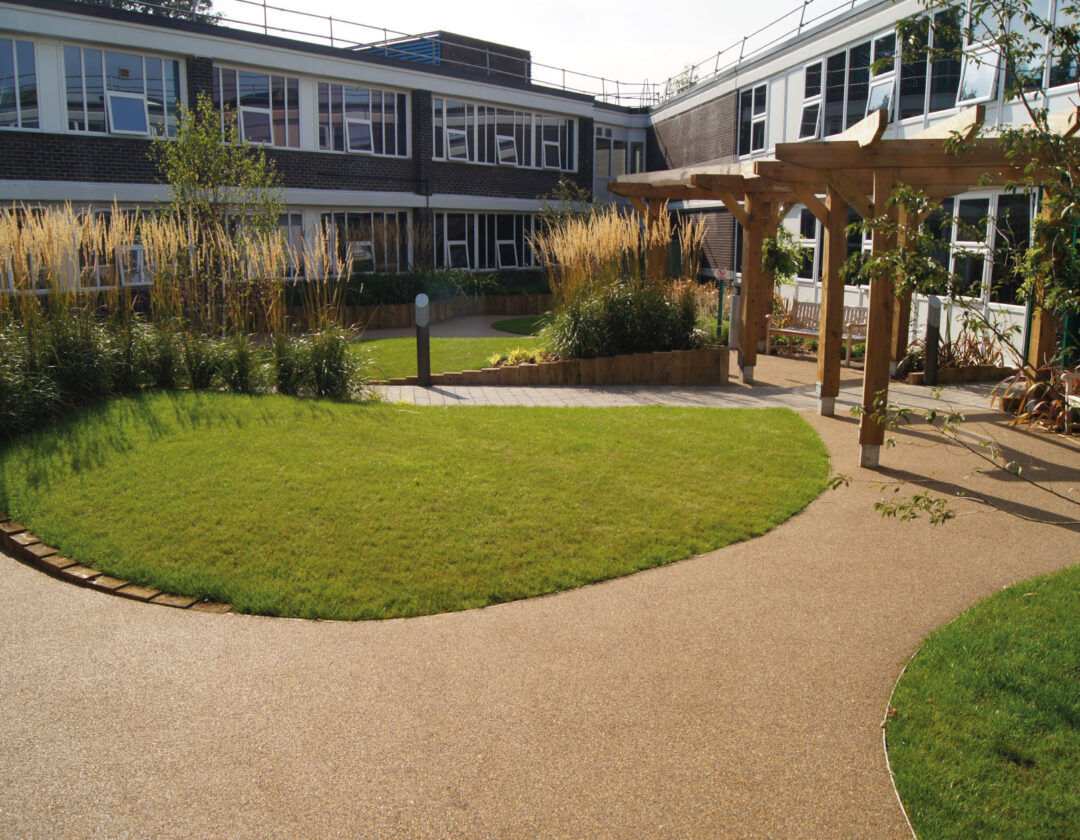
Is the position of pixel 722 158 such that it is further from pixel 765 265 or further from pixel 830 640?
pixel 830 640

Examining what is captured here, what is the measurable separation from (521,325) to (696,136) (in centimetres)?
1042

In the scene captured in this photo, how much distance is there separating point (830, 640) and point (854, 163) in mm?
4840

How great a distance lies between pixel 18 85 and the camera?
56.8 feet

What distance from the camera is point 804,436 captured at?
9.36m

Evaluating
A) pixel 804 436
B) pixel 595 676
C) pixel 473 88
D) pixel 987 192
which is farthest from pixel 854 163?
pixel 473 88

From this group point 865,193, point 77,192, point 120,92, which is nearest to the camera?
point 865,193

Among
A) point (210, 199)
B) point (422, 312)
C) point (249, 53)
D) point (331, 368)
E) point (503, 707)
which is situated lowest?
point (503, 707)

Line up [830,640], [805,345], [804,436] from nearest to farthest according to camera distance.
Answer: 1. [830,640]
2. [804,436]
3. [805,345]

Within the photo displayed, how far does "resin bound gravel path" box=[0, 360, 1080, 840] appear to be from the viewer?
11.4ft

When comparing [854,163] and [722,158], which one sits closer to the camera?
[854,163]

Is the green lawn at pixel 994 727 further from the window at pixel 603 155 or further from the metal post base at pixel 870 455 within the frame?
the window at pixel 603 155

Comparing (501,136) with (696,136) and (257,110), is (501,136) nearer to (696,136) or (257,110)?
(696,136)

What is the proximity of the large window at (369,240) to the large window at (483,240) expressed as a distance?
2.03 metres

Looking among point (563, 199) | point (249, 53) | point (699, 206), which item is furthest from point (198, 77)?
point (699, 206)
